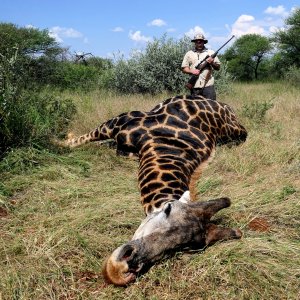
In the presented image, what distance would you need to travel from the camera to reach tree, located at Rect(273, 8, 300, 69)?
2248 cm

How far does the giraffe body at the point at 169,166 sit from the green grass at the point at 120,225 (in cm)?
15

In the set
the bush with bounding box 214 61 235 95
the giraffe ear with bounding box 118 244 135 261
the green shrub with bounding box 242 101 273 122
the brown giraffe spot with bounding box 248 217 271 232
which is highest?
the bush with bounding box 214 61 235 95

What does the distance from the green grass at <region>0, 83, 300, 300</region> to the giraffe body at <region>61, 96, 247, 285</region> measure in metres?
0.15

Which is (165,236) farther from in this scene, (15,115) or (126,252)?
(15,115)

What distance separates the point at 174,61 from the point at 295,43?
1266 cm

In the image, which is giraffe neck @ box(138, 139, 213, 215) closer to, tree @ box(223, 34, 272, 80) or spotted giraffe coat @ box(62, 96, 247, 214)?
spotted giraffe coat @ box(62, 96, 247, 214)

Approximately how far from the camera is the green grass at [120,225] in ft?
8.89

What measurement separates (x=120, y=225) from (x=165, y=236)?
92 centimetres

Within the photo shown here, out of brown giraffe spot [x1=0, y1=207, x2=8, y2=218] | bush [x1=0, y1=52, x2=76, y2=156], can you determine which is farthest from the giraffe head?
bush [x1=0, y1=52, x2=76, y2=156]

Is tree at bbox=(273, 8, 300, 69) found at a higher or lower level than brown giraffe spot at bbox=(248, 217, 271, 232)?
higher

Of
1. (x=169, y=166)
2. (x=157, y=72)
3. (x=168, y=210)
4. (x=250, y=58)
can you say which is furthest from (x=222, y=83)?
(x=250, y=58)

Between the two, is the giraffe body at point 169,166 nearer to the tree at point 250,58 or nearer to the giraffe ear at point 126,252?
the giraffe ear at point 126,252

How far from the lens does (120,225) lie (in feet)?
11.7

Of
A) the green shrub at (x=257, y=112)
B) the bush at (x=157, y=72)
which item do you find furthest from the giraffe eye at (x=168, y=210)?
the bush at (x=157, y=72)
